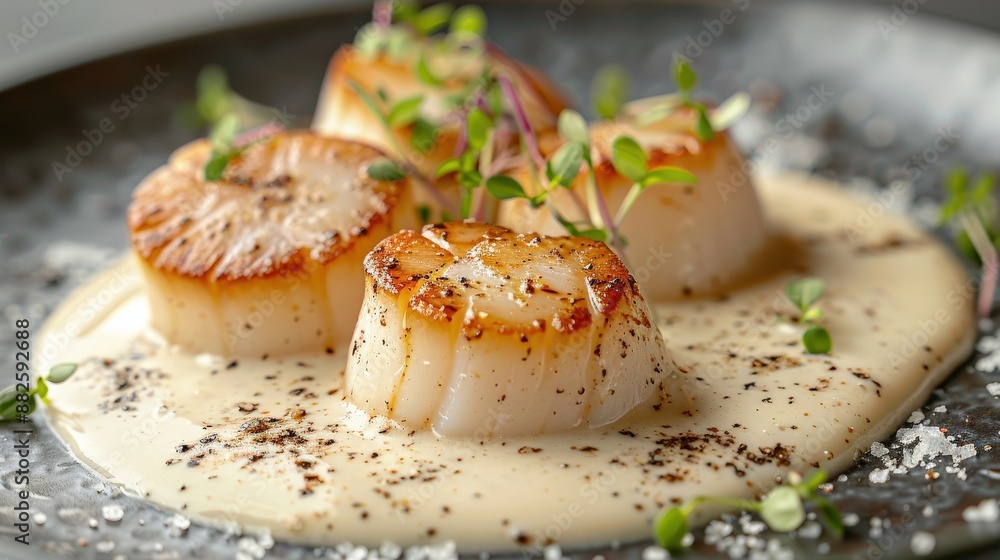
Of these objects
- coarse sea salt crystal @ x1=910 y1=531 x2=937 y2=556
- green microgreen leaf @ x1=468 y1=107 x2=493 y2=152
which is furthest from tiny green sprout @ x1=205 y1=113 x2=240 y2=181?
coarse sea salt crystal @ x1=910 y1=531 x2=937 y2=556

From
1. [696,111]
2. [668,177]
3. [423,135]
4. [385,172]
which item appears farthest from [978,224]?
[385,172]

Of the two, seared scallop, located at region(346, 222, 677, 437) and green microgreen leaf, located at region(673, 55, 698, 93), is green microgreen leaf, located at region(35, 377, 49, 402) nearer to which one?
seared scallop, located at region(346, 222, 677, 437)

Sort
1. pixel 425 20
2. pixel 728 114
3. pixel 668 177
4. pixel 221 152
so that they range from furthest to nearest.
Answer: pixel 425 20 < pixel 728 114 < pixel 221 152 < pixel 668 177

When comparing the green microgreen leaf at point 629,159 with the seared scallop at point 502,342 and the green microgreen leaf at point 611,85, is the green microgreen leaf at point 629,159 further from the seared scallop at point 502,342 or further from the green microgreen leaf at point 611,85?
the green microgreen leaf at point 611,85

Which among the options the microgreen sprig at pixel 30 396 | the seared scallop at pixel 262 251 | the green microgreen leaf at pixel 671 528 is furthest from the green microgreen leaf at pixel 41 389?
the green microgreen leaf at pixel 671 528

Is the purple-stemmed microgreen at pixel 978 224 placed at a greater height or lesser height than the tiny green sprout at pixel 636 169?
lesser

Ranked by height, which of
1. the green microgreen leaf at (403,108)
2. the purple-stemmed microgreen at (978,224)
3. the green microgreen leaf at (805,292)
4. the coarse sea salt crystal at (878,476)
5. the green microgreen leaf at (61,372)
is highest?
the green microgreen leaf at (403,108)

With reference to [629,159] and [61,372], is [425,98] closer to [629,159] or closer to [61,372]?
[629,159]
